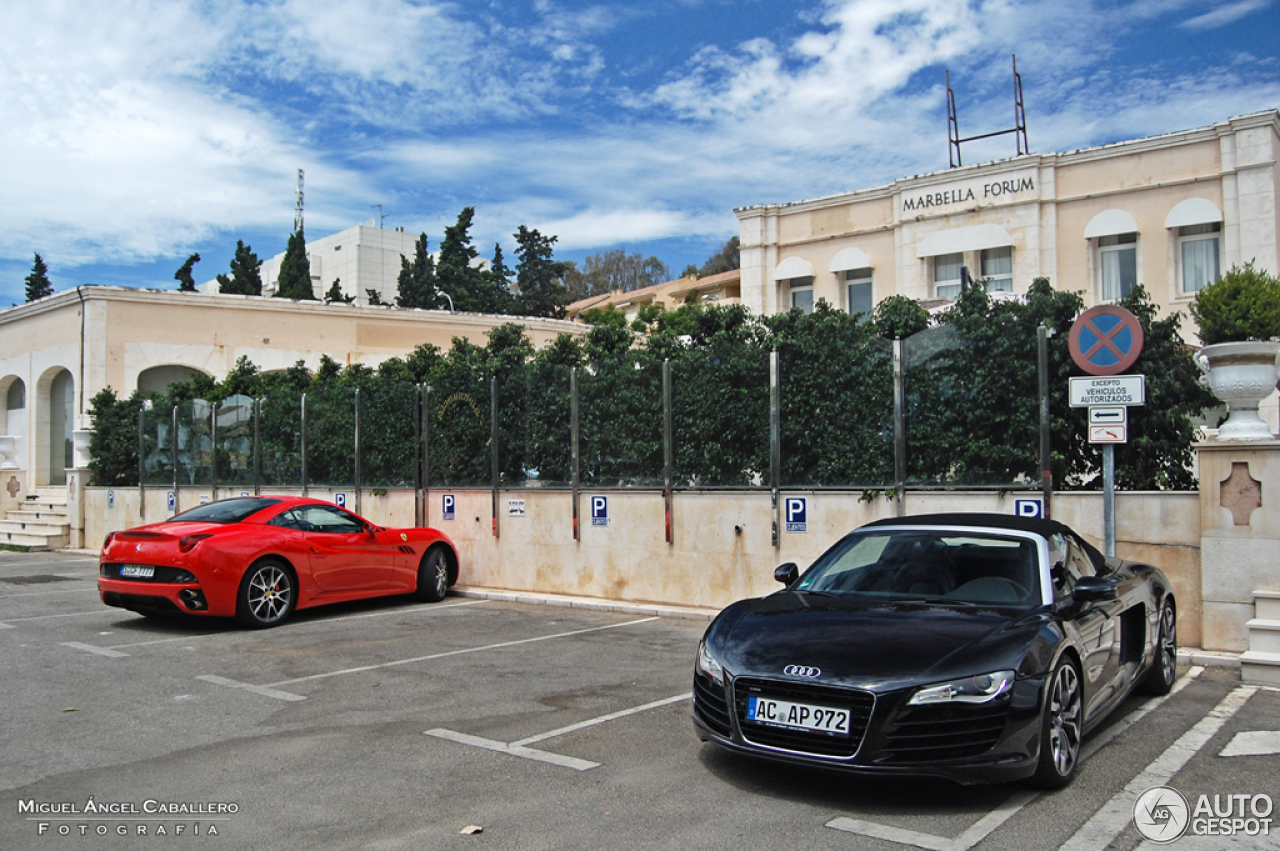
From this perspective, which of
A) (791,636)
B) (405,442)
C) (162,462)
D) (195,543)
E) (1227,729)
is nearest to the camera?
(791,636)

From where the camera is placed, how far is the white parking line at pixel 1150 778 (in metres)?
4.45

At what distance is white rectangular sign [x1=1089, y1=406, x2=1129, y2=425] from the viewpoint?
28.4 feet

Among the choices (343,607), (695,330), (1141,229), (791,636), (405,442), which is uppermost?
(1141,229)

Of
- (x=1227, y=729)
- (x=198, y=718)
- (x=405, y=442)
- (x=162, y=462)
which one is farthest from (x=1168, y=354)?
(x=162, y=462)

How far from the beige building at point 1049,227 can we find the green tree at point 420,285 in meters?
26.2

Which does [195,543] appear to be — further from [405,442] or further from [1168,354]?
[1168,354]

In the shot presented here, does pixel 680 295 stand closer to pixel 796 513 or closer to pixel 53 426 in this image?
pixel 53 426

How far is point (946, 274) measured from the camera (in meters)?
28.5

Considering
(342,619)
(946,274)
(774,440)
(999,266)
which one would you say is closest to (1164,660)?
(774,440)

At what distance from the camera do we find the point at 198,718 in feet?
22.3

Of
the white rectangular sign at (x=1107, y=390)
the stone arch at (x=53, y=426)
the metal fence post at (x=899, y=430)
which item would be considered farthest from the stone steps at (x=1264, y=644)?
the stone arch at (x=53, y=426)

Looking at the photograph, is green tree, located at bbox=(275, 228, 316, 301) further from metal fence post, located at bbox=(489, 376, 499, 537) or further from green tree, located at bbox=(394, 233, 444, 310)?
metal fence post, located at bbox=(489, 376, 499, 537)

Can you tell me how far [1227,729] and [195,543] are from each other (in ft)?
30.4

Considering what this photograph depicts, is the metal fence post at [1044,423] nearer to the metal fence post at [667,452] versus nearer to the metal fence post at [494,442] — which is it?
the metal fence post at [667,452]
